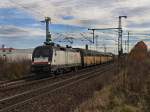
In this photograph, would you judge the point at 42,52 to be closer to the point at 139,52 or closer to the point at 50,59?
the point at 50,59

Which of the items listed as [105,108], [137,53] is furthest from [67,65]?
[105,108]

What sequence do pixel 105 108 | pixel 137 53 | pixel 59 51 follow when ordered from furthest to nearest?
pixel 137 53 < pixel 59 51 < pixel 105 108

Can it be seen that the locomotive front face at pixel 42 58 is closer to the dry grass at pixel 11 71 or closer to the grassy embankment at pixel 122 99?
the dry grass at pixel 11 71

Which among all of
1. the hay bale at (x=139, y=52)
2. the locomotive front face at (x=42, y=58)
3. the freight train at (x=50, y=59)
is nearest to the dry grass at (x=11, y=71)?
the locomotive front face at (x=42, y=58)

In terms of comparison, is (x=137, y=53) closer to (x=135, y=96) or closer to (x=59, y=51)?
(x=59, y=51)

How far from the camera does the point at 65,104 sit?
53.2 ft

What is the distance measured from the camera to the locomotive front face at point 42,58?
1292 inches

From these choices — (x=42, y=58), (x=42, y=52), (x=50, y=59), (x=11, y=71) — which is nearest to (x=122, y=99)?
(x=50, y=59)

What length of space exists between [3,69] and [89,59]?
25206 mm

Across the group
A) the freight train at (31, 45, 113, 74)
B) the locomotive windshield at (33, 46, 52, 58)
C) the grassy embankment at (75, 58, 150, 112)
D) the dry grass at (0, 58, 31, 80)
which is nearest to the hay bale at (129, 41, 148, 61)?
the freight train at (31, 45, 113, 74)

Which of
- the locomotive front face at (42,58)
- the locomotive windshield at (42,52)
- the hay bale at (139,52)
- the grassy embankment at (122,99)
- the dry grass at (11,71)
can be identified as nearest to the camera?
the grassy embankment at (122,99)

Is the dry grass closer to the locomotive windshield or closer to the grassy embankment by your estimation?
the locomotive windshield

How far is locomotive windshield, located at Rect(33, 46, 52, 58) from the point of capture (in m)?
33.5

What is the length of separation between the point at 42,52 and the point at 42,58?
65 cm
